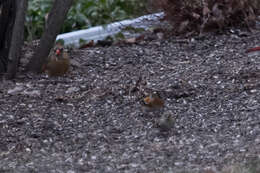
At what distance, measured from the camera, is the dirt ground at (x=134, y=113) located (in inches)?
154

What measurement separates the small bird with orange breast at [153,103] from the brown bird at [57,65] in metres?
1.08

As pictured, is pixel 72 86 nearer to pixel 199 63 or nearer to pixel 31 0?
pixel 199 63

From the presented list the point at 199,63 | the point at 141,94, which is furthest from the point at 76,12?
the point at 141,94

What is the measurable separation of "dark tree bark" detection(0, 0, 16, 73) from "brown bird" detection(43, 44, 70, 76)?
1.24ft

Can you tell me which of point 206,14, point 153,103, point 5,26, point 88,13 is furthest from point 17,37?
point 88,13

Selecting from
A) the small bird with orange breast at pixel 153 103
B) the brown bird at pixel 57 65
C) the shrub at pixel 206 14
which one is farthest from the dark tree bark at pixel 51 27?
the shrub at pixel 206 14

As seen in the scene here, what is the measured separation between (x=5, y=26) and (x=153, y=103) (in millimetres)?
1693

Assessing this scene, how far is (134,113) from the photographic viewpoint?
463cm

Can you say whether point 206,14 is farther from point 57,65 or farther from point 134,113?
point 134,113

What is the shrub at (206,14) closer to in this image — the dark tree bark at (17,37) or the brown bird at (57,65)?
the brown bird at (57,65)

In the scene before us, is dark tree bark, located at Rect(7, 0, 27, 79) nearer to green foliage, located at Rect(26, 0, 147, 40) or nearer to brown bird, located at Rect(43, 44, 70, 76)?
brown bird, located at Rect(43, 44, 70, 76)

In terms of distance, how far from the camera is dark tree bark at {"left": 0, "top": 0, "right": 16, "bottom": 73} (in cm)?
533

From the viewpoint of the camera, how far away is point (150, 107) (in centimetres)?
456

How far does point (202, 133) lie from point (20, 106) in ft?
4.91
